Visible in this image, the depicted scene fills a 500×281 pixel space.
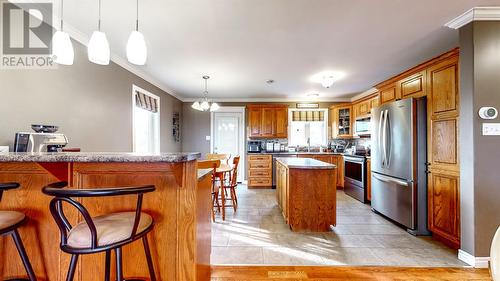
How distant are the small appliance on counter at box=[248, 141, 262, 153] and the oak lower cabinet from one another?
294mm

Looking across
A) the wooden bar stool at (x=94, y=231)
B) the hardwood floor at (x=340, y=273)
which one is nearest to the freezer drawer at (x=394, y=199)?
the hardwood floor at (x=340, y=273)

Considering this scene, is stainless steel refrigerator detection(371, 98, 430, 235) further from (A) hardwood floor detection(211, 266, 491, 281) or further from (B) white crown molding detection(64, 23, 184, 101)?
(B) white crown molding detection(64, 23, 184, 101)

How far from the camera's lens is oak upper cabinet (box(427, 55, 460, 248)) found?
2.42 meters

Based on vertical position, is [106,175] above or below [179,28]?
below

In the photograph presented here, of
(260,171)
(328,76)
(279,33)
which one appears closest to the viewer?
(279,33)

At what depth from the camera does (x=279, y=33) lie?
2.40m

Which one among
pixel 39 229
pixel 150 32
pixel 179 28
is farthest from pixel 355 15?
pixel 39 229

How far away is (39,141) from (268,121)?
15.5ft

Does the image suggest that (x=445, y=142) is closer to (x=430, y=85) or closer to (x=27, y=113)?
(x=430, y=85)

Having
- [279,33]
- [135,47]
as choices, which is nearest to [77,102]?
[135,47]

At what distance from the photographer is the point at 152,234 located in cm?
137

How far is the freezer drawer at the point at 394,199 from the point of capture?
2.85 meters

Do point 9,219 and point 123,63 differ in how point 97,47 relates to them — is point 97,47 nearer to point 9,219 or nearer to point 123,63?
point 9,219

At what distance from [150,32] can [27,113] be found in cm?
134
